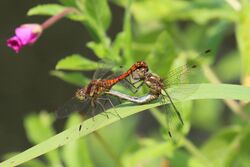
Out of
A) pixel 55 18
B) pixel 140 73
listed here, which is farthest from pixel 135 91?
pixel 55 18

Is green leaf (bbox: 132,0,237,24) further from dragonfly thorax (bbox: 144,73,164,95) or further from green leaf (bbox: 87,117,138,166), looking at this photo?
dragonfly thorax (bbox: 144,73,164,95)

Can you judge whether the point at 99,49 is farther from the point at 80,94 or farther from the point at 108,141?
the point at 108,141

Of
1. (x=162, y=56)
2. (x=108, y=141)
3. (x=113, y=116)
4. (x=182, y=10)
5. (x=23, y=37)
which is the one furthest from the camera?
(x=108, y=141)

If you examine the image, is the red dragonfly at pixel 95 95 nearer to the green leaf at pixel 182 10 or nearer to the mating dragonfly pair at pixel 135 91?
the mating dragonfly pair at pixel 135 91

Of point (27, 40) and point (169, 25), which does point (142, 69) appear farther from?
point (169, 25)

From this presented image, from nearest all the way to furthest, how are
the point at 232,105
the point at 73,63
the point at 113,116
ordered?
the point at 113,116 → the point at 73,63 → the point at 232,105

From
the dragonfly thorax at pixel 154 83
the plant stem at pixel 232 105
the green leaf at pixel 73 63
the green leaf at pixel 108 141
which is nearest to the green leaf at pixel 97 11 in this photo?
the green leaf at pixel 73 63
